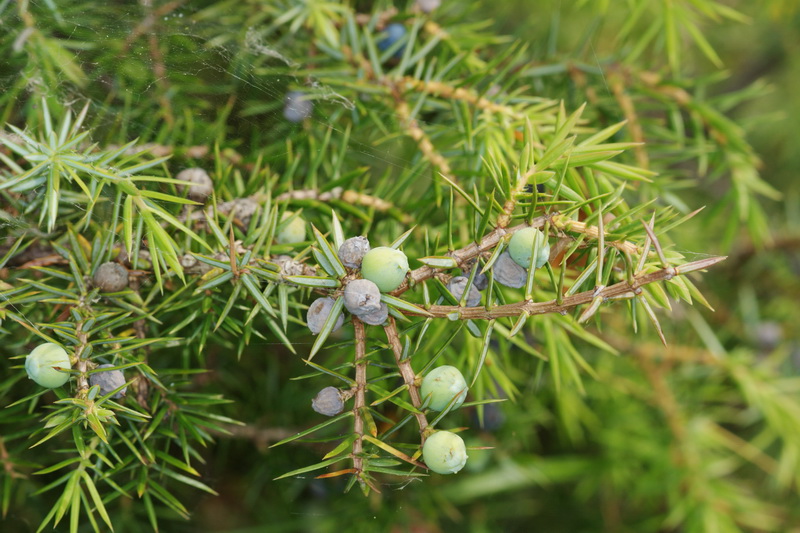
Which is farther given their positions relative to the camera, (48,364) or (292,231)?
(292,231)

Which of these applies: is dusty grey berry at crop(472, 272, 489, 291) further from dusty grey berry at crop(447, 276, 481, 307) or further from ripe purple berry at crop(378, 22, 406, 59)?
ripe purple berry at crop(378, 22, 406, 59)

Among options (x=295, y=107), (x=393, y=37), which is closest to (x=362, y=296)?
(x=295, y=107)

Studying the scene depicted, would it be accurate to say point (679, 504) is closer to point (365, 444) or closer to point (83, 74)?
point (365, 444)

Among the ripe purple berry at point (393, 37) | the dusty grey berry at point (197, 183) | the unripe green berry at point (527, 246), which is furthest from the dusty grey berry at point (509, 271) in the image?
the ripe purple berry at point (393, 37)

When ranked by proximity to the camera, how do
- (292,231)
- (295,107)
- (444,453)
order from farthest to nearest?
(295,107)
(292,231)
(444,453)

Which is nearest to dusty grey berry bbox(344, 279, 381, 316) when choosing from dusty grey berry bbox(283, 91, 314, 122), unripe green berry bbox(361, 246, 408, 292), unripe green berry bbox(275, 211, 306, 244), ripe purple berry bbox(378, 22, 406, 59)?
unripe green berry bbox(361, 246, 408, 292)

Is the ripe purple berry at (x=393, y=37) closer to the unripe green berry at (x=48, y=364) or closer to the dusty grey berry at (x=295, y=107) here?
the dusty grey berry at (x=295, y=107)

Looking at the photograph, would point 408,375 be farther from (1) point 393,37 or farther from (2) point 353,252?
(1) point 393,37

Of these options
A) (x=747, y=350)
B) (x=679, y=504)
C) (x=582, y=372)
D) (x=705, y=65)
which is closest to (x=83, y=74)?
(x=582, y=372)
